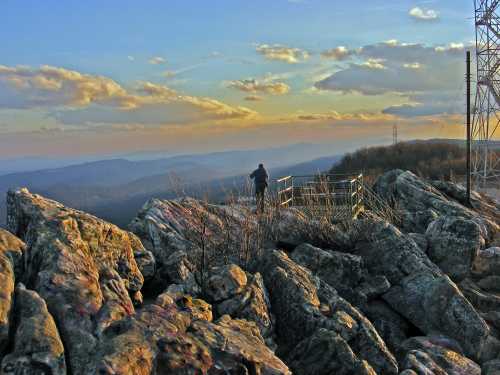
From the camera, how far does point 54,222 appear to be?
8359mm

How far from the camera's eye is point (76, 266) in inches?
292

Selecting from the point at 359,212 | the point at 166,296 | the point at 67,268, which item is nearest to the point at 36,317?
the point at 67,268

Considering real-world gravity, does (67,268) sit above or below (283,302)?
above

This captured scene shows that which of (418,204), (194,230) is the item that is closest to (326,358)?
(194,230)

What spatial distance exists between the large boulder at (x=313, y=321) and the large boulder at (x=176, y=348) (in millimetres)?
1342

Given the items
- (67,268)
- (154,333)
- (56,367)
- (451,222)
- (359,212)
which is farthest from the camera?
(359,212)

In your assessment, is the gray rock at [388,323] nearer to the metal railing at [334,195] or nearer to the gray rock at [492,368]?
the gray rock at [492,368]

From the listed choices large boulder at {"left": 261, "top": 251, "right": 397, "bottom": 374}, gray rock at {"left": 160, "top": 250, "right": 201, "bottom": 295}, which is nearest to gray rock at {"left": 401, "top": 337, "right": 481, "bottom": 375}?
large boulder at {"left": 261, "top": 251, "right": 397, "bottom": 374}

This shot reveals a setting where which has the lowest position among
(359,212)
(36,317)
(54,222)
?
(359,212)

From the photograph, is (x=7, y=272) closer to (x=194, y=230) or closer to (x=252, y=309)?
(x=252, y=309)

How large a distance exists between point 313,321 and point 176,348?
10.4 feet

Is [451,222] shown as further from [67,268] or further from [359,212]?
[67,268]

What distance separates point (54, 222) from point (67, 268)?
140cm

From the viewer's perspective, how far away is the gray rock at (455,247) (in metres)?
13.6
